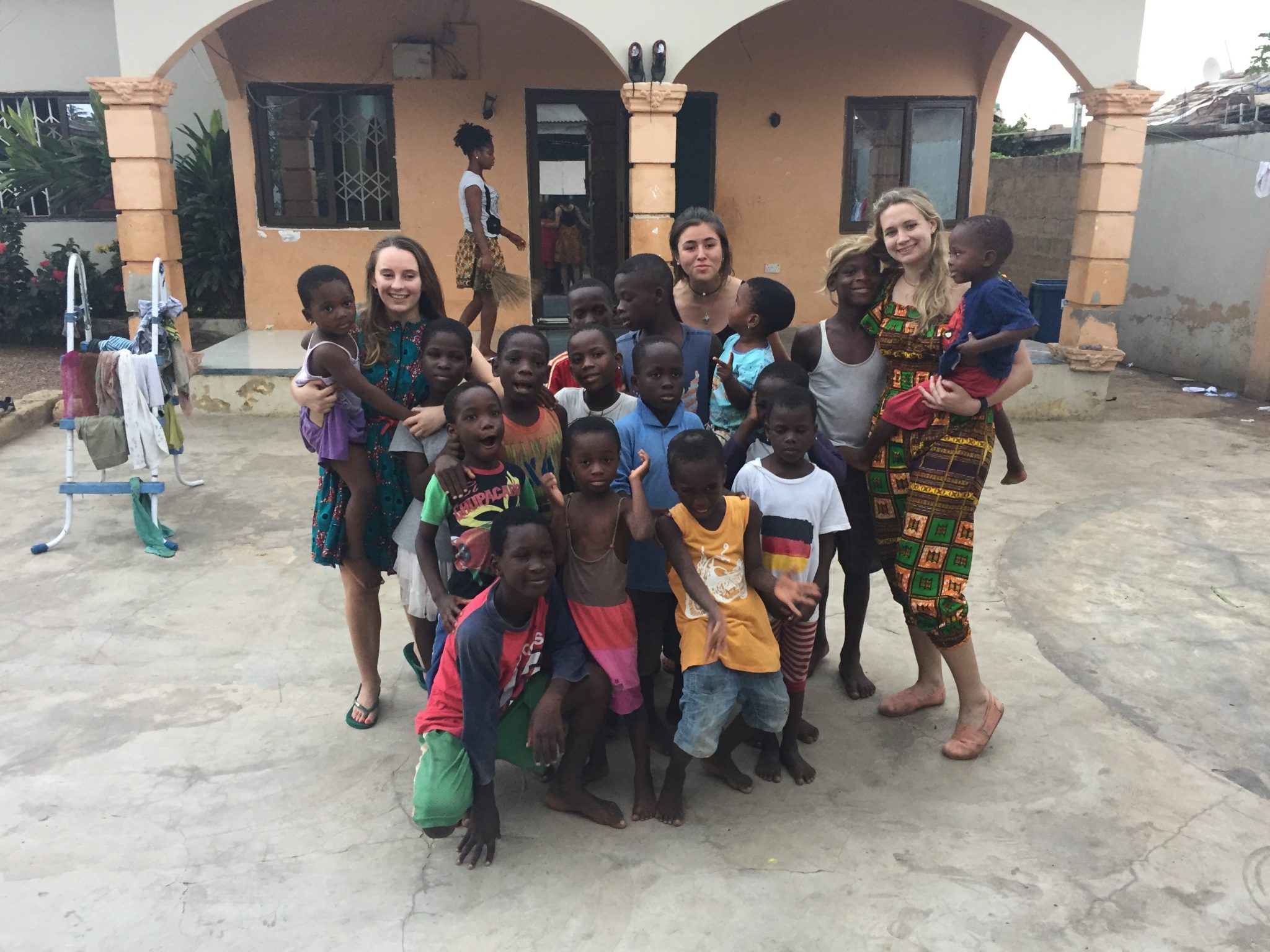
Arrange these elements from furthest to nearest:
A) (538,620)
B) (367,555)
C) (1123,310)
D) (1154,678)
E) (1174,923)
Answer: (1123,310)
(1154,678)
(367,555)
(538,620)
(1174,923)

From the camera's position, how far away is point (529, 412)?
105 inches

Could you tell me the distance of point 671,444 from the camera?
251 cm

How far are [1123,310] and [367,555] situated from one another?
9.46m

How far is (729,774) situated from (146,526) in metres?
3.25

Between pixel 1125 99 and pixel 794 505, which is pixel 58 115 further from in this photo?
pixel 794 505

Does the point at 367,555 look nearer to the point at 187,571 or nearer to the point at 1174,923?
the point at 187,571

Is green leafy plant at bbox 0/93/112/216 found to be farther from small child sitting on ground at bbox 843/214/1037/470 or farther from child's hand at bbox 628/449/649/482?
small child sitting on ground at bbox 843/214/1037/470

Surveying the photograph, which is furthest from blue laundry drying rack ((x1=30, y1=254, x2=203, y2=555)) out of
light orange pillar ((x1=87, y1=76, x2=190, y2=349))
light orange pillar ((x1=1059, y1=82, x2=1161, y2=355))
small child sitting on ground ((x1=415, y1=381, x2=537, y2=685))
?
light orange pillar ((x1=1059, y1=82, x2=1161, y2=355))

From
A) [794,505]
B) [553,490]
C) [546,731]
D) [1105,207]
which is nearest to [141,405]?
[553,490]

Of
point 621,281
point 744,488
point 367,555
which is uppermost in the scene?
point 621,281

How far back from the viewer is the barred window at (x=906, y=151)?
8894 mm

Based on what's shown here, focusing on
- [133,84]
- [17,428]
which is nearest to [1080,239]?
[133,84]

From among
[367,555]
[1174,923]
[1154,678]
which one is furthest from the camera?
[1154,678]

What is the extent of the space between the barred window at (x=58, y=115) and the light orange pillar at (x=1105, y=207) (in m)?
8.91
